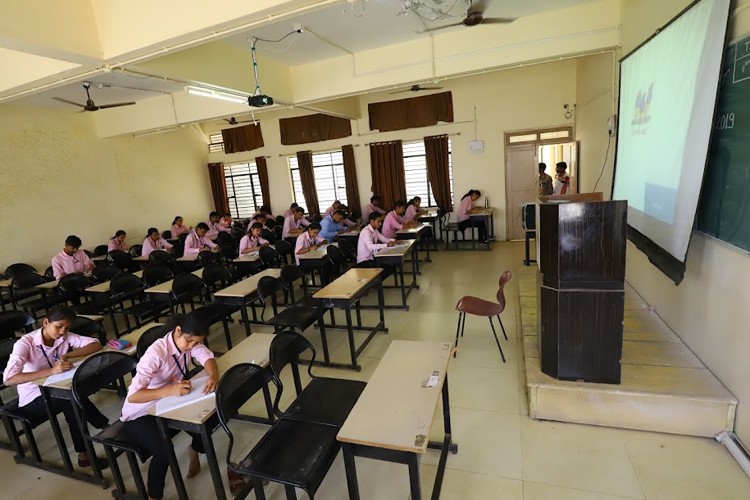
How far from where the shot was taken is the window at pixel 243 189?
10.9 metres

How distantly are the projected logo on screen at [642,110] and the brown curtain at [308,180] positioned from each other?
7574 millimetres

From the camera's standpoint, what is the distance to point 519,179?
8.33 m

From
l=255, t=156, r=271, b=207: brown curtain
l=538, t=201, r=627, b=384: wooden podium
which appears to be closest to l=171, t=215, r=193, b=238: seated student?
l=255, t=156, r=271, b=207: brown curtain

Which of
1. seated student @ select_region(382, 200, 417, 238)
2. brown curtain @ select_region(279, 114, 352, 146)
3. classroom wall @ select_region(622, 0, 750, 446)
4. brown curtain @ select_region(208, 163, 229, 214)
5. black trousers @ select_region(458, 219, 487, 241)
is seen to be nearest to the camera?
classroom wall @ select_region(622, 0, 750, 446)

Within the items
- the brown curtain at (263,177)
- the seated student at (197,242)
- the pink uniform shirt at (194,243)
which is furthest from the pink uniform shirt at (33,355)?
the brown curtain at (263,177)

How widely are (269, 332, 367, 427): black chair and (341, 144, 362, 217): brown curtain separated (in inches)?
281

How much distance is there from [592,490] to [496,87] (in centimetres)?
761

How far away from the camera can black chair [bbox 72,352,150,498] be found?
2.24 metres

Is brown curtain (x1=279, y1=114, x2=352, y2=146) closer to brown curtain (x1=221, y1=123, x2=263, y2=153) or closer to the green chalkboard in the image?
brown curtain (x1=221, y1=123, x2=263, y2=153)

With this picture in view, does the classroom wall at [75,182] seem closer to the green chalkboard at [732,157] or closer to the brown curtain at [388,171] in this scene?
the brown curtain at [388,171]

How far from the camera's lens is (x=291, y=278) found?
15.4ft

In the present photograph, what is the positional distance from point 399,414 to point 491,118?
7604 millimetres

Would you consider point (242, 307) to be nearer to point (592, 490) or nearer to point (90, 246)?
point (592, 490)

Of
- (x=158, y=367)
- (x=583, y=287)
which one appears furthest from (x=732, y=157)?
(x=158, y=367)
